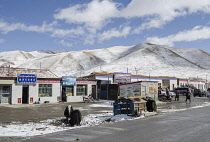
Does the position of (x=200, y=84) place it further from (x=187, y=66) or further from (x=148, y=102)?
(x=148, y=102)

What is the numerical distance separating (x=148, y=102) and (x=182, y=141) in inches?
395

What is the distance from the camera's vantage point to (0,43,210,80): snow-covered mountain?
10106 cm

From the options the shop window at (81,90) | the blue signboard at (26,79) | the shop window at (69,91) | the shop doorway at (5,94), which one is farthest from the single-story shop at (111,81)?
the shop doorway at (5,94)

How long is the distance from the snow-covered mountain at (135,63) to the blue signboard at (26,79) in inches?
2569

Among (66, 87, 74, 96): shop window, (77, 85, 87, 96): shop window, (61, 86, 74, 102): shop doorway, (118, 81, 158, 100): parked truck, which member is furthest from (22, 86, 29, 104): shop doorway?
(118, 81, 158, 100): parked truck

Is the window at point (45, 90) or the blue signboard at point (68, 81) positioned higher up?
the blue signboard at point (68, 81)

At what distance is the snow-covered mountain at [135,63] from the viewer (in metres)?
101

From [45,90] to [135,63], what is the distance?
87000 millimetres

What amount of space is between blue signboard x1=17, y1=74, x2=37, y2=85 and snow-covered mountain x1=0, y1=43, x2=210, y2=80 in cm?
6524

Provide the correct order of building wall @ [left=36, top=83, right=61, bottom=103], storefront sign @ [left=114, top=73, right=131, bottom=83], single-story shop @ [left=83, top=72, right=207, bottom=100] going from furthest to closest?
1. storefront sign @ [left=114, top=73, right=131, bottom=83]
2. single-story shop @ [left=83, top=72, right=207, bottom=100]
3. building wall @ [left=36, top=83, right=61, bottom=103]

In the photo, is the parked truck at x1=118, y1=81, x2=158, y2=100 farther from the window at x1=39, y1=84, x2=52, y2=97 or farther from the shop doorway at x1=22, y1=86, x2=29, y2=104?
the shop doorway at x1=22, y1=86, x2=29, y2=104

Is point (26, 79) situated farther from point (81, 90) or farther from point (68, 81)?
point (81, 90)

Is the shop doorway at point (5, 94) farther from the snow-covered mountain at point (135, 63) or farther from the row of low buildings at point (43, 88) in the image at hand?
the snow-covered mountain at point (135, 63)

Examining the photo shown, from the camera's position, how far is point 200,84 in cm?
7456
